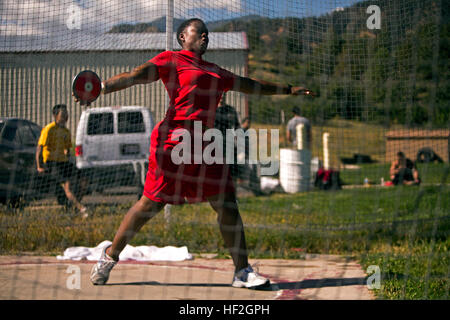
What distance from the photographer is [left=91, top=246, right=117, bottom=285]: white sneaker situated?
3.68 metres

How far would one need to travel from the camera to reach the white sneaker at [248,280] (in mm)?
3752

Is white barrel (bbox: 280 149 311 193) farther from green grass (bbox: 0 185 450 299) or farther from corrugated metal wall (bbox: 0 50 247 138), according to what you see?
corrugated metal wall (bbox: 0 50 247 138)

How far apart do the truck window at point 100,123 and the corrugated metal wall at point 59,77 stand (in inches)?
8.8

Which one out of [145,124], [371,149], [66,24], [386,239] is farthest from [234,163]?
[66,24]

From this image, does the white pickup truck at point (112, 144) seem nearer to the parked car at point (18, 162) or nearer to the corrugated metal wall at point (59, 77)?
the corrugated metal wall at point (59, 77)

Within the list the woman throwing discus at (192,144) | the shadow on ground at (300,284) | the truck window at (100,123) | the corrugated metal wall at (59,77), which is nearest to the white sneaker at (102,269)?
the woman throwing discus at (192,144)

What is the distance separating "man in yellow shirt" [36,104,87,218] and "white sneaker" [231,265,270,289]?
332cm

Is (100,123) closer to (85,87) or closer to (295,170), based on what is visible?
(85,87)

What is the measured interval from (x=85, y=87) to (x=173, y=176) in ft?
2.84

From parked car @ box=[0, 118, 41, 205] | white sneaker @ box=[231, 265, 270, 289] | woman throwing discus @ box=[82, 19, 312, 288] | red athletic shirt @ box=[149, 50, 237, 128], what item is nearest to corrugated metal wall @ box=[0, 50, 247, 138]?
parked car @ box=[0, 118, 41, 205]

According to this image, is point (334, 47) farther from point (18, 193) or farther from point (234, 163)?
point (18, 193)

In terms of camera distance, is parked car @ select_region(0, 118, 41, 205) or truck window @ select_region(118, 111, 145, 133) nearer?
parked car @ select_region(0, 118, 41, 205)

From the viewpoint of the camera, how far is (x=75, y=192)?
6.62m

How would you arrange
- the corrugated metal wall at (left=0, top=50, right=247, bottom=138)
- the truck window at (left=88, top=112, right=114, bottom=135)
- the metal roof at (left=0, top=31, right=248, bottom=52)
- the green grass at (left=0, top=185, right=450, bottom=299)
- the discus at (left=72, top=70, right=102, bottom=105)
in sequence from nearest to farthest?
the discus at (left=72, top=70, right=102, bottom=105) < the green grass at (left=0, top=185, right=450, bottom=299) < the metal roof at (left=0, top=31, right=248, bottom=52) < the corrugated metal wall at (left=0, top=50, right=247, bottom=138) < the truck window at (left=88, top=112, right=114, bottom=135)
